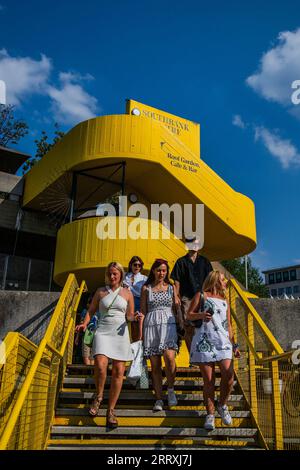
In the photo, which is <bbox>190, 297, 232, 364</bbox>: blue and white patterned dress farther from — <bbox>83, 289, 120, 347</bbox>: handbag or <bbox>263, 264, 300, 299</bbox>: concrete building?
<bbox>263, 264, 300, 299</bbox>: concrete building

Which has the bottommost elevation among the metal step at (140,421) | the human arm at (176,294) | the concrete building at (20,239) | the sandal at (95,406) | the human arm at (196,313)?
the metal step at (140,421)

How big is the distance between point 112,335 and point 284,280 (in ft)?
300

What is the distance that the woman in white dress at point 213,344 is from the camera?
497cm

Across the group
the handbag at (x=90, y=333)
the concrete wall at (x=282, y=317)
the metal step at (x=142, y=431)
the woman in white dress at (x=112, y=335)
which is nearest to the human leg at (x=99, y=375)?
the woman in white dress at (x=112, y=335)

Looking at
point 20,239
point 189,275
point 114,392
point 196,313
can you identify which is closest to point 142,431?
point 114,392

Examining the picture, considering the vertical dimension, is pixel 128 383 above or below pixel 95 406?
above

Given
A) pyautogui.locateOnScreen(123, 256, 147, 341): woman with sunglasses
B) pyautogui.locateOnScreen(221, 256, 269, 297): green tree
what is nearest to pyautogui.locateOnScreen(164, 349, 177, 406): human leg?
pyautogui.locateOnScreen(123, 256, 147, 341): woman with sunglasses

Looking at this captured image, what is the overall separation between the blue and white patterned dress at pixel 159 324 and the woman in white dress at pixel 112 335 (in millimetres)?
231

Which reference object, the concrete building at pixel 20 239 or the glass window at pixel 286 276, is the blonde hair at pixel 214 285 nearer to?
the concrete building at pixel 20 239

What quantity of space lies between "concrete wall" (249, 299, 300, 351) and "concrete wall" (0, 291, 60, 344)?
3702mm

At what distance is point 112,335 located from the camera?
515 centimetres

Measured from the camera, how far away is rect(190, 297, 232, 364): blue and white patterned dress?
5023mm

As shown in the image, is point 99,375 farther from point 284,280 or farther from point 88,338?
point 284,280

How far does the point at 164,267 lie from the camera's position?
5.79m
